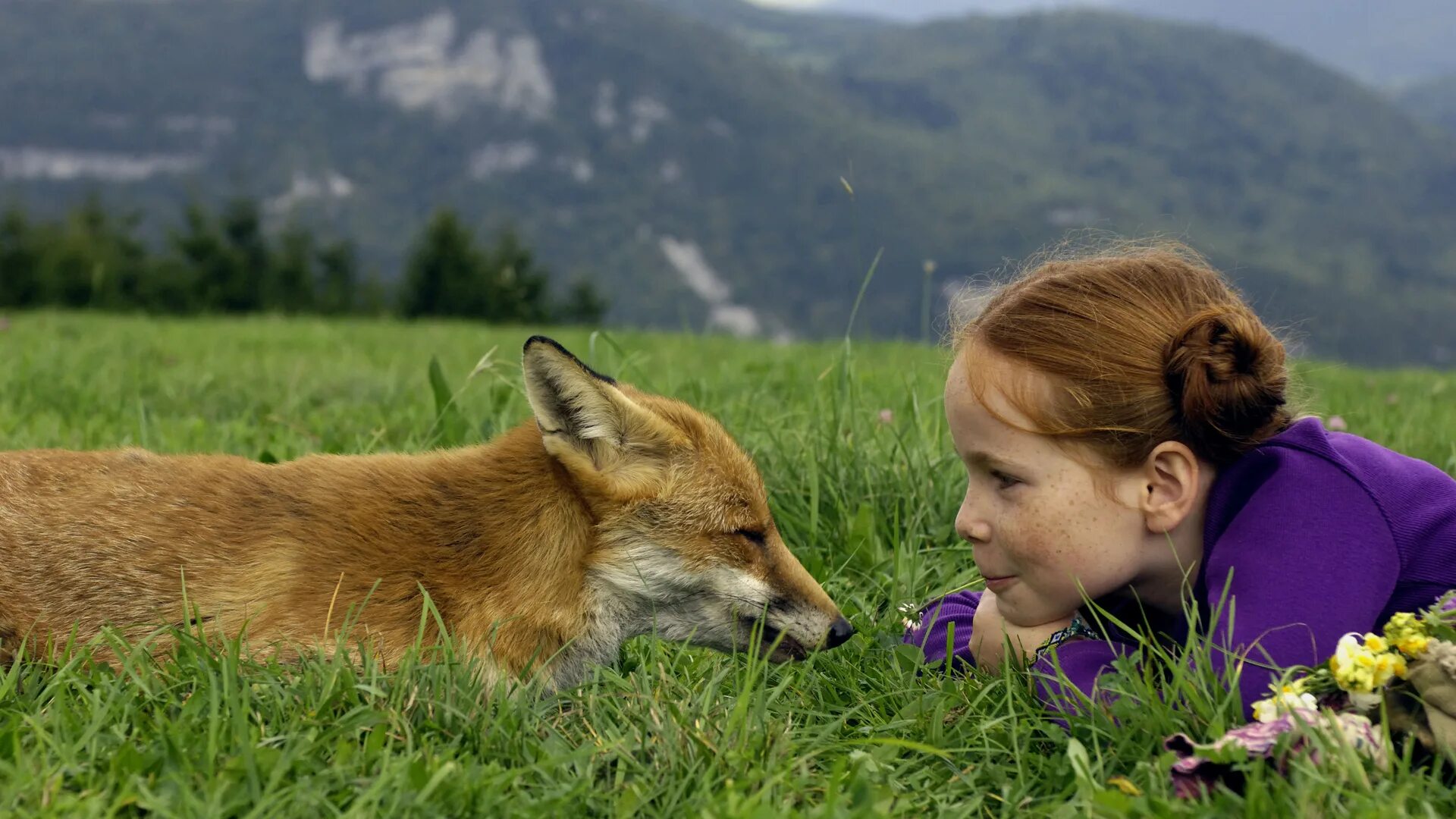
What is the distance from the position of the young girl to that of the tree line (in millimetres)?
40121

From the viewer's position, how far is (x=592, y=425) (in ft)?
12.0

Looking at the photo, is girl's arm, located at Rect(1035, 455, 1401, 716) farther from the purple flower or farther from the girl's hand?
the girl's hand

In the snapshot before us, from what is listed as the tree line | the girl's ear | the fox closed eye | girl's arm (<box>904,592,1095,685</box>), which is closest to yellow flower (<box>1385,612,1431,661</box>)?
the girl's ear

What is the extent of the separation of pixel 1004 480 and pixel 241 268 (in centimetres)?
5466

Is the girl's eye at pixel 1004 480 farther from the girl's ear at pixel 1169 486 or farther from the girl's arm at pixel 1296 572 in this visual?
the girl's arm at pixel 1296 572

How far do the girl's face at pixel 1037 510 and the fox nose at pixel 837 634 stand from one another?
53 cm

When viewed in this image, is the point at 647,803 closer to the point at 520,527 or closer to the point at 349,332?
the point at 520,527

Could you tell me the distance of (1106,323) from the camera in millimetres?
3385

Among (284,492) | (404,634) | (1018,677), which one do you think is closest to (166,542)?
(284,492)

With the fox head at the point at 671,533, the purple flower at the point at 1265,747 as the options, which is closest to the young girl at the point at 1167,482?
the purple flower at the point at 1265,747

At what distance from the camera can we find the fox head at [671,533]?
3.65 m

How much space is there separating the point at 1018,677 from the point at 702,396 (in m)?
3.52

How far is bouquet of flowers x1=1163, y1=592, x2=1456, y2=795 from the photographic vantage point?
8.75 feet

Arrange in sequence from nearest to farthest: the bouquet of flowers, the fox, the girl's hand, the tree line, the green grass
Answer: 1. the green grass
2. the bouquet of flowers
3. the fox
4. the girl's hand
5. the tree line
